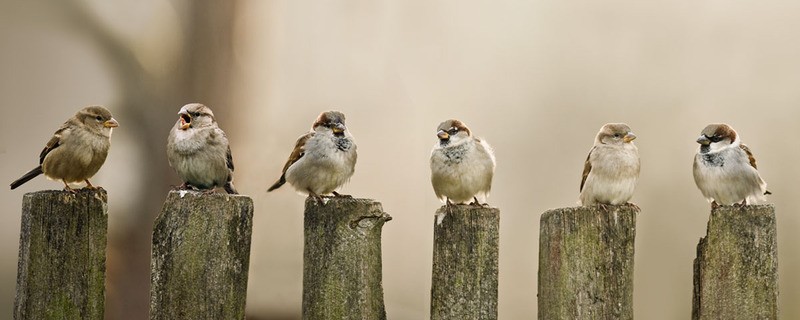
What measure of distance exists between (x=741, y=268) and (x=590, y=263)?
472mm

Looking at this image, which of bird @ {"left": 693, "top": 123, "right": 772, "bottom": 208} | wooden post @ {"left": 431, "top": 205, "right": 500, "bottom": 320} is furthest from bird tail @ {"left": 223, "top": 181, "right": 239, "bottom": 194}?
bird @ {"left": 693, "top": 123, "right": 772, "bottom": 208}

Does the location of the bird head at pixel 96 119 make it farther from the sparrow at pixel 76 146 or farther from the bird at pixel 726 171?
the bird at pixel 726 171

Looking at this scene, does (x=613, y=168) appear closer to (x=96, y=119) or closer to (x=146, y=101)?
(x=96, y=119)

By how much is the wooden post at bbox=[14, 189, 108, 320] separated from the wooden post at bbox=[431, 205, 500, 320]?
107cm

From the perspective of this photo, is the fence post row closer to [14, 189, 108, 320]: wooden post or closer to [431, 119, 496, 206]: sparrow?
[14, 189, 108, 320]: wooden post

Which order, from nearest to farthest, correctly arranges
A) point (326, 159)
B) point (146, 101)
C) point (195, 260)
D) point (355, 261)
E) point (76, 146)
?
point (195, 260)
point (355, 261)
point (76, 146)
point (326, 159)
point (146, 101)

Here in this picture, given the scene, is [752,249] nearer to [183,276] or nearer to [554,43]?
[183,276]

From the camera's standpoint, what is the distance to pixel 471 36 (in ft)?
18.7

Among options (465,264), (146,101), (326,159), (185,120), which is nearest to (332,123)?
(326,159)

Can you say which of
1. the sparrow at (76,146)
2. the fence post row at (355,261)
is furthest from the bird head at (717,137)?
the sparrow at (76,146)

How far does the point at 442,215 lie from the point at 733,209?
2.99 ft

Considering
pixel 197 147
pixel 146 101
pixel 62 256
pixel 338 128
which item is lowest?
pixel 62 256

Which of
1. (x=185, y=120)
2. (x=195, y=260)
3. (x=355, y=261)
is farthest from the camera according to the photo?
(x=185, y=120)

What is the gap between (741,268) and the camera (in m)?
2.93
